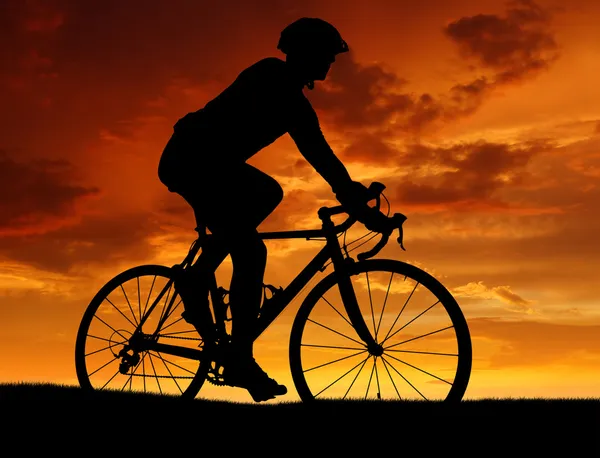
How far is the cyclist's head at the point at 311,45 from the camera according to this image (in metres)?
6.97

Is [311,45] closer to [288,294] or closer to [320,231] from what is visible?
[320,231]

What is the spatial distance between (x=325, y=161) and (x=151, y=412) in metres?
2.45

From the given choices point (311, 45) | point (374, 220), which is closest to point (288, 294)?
point (374, 220)

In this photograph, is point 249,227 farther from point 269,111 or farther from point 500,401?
point 500,401

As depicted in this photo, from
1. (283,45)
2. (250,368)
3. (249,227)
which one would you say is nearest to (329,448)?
(250,368)

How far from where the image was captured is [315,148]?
7008mm

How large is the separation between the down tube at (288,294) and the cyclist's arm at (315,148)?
2.21 feet

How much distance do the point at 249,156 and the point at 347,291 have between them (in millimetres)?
1374

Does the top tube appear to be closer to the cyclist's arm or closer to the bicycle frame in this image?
the bicycle frame

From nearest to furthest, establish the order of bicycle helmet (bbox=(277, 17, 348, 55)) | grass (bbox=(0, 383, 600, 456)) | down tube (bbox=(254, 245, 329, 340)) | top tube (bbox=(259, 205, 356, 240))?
1. grass (bbox=(0, 383, 600, 456))
2. bicycle helmet (bbox=(277, 17, 348, 55))
3. top tube (bbox=(259, 205, 356, 240))
4. down tube (bbox=(254, 245, 329, 340))

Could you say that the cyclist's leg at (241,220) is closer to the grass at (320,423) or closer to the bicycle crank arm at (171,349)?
Answer: the bicycle crank arm at (171,349)

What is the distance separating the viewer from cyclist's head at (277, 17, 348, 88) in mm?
6969

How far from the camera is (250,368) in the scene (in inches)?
286

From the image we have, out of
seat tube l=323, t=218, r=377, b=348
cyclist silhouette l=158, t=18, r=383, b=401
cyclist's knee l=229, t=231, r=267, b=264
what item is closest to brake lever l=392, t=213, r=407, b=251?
cyclist silhouette l=158, t=18, r=383, b=401
